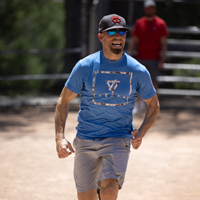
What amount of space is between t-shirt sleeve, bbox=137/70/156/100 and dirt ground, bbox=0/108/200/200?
1355 millimetres

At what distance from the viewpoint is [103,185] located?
2.94m

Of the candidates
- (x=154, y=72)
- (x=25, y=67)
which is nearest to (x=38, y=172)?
(x=154, y=72)

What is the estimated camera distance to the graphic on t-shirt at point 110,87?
308cm

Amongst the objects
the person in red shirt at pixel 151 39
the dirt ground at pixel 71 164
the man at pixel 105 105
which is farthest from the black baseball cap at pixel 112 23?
the person in red shirt at pixel 151 39

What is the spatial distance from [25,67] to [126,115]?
8659 millimetres

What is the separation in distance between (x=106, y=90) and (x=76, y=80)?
0.84 feet

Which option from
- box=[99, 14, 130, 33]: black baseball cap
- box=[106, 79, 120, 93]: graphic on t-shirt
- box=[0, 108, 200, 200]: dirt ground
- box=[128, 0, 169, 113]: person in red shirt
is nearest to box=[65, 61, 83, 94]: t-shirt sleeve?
box=[106, 79, 120, 93]: graphic on t-shirt

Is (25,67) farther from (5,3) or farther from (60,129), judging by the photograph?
(60,129)

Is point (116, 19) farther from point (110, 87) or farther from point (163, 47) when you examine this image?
point (163, 47)

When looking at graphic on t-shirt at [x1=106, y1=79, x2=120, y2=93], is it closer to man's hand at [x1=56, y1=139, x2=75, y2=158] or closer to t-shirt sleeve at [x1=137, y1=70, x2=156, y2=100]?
t-shirt sleeve at [x1=137, y1=70, x2=156, y2=100]

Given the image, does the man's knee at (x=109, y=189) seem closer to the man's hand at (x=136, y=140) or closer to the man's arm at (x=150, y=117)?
the man's hand at (x=136, y=140)

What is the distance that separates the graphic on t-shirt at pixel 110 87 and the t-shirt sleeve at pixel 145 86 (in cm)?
10

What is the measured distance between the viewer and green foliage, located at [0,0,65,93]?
11.3 metres

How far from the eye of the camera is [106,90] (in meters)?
3.08
